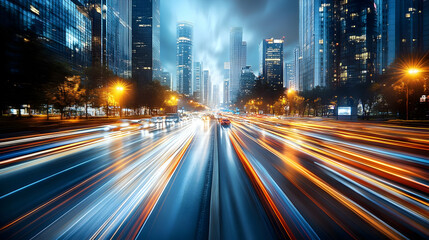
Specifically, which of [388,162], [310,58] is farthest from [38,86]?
[310,58]

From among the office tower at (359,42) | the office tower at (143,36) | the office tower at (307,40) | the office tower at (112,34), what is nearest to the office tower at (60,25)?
the office tower at (112,34)

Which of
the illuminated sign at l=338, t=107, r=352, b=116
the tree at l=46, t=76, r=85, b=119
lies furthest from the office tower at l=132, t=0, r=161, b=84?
the illuminated sign at l=338, t=107, r=352, b=116

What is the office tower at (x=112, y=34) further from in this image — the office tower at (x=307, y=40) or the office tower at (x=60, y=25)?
the office tower at (x=307, y=40)

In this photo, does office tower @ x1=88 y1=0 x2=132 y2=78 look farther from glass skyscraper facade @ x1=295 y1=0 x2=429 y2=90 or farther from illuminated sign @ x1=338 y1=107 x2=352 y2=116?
glass skyscraper facade @ x1=295 y1=0 x2=429 y2=90

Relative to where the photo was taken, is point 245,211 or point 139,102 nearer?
point 245,211

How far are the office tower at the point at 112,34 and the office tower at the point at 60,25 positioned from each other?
1554 inches

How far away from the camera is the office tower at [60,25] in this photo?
1870 inches

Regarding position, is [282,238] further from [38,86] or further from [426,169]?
[38,86]

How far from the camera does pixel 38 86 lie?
19.4 m

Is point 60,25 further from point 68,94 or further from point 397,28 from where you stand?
point 397,28

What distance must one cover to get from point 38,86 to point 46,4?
5710 cm

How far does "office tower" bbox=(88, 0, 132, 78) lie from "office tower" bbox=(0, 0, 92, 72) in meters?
39.5

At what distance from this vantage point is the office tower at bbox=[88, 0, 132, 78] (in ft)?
414

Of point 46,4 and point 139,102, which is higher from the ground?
point 46,4
